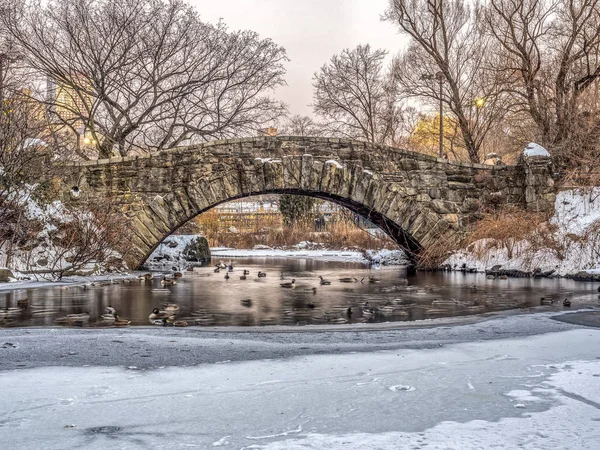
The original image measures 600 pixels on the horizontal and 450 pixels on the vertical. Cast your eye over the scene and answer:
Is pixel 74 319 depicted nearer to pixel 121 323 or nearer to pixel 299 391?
pixel 121 323

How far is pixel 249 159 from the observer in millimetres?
11938

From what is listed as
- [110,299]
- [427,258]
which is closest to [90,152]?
[427,258]

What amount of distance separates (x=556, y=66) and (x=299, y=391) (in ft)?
54.8

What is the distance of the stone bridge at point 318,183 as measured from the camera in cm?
1155

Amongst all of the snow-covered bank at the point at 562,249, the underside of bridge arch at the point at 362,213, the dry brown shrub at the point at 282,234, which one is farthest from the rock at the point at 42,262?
the dry brown shrub at the point at 282,234

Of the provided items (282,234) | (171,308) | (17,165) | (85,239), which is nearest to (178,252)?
(85,239)

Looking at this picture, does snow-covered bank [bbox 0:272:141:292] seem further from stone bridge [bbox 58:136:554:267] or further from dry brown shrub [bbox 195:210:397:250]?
dry brown shrub [bbox 195:210:397:250]

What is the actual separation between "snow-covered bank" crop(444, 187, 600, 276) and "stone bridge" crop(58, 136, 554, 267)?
520 millimetres

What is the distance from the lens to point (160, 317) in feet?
19.5

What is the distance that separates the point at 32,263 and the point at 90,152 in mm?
9744

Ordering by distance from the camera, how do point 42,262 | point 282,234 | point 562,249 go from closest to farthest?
point 42,262
point 562,249
point 282,234

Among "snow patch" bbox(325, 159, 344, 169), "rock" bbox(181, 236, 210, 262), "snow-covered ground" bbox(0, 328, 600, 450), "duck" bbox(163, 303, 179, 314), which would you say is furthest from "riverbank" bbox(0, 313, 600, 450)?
"rock" bbox(181, 236, 210, 262)

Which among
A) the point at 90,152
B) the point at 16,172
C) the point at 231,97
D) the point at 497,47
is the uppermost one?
the point at 497,47

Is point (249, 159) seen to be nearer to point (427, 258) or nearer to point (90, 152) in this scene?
point (427, 258)
